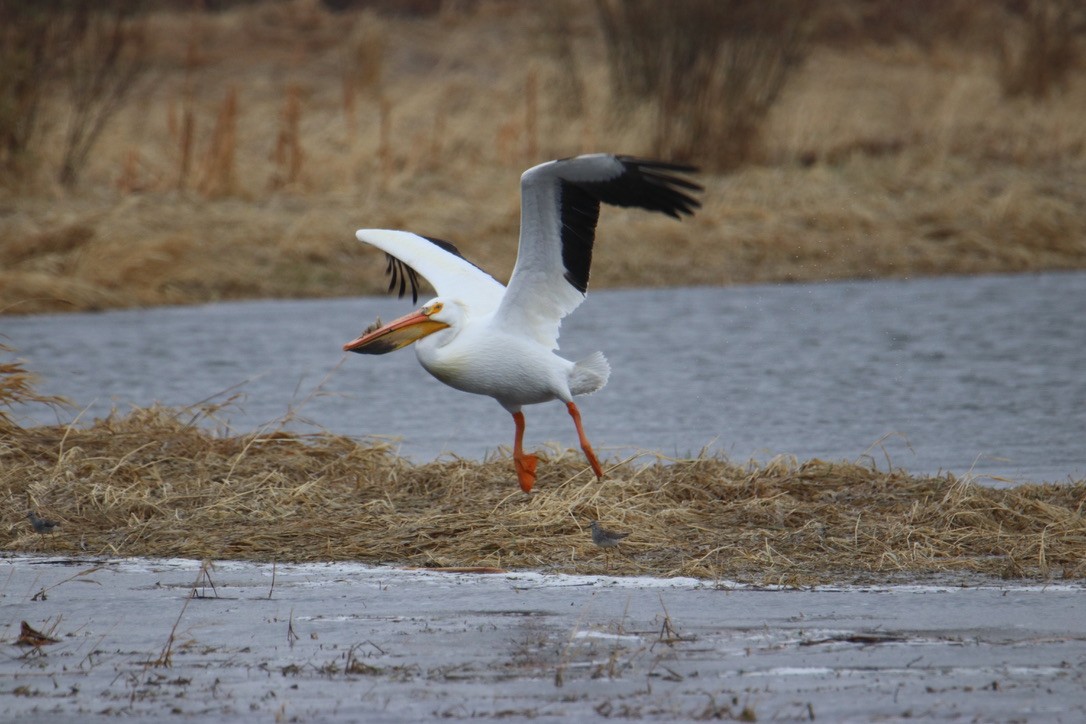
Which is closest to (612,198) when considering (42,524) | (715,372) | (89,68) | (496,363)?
(496,363)

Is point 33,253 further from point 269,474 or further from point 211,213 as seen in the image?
point 269,474

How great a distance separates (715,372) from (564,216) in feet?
16.7

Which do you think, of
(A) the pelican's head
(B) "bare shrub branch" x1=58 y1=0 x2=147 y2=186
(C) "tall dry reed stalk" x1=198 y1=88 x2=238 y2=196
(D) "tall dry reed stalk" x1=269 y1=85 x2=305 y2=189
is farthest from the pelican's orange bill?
(B) "bare shrub branch" x1=58 y1=0 x2=147 y2=186

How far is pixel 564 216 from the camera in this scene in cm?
691

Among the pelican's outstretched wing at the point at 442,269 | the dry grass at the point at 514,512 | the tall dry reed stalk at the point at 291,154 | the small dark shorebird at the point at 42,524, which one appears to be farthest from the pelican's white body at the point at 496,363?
the tall dry reed stalk at the point at 291,154

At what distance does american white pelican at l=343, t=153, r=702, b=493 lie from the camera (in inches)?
263

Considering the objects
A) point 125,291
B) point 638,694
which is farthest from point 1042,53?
point 638,694

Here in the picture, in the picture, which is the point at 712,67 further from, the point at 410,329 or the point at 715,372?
the point at 410,329

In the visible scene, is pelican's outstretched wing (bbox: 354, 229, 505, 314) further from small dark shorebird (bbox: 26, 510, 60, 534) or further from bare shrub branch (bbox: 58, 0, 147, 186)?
bare shrub branch (bbox: 58, 0, 147, 186)

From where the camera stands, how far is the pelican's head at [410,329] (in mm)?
7254

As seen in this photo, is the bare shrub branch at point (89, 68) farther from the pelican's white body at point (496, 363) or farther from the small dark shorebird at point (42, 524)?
the small dark shorebird at point (42, 524)

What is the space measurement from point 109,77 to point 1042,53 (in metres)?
13.6

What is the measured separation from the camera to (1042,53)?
22.6m

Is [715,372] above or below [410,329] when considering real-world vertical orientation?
below
